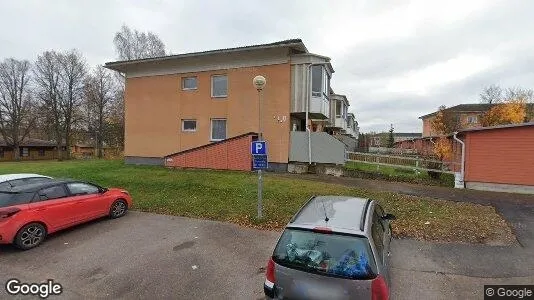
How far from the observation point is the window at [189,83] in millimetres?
17922

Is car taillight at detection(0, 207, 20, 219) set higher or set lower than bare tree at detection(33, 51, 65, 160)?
lower

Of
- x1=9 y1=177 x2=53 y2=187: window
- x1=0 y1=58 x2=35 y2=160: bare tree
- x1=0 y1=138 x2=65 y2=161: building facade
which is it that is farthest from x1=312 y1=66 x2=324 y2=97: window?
x1=0 y1=138 x2=65 y2=161: building facade

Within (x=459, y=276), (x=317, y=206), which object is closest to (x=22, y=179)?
(x=317, y=206)

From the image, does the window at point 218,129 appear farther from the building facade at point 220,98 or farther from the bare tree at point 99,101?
the bare tree at point 99,101

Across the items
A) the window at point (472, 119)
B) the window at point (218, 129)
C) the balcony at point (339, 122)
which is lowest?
the window at point (218, 129)

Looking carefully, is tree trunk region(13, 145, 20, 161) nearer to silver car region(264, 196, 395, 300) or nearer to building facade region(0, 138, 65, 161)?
building facade region(0, 138, 65, 161)

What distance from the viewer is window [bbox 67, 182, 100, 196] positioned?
7742 mm

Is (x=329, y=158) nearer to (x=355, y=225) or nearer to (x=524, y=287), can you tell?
(x=524, y=287)

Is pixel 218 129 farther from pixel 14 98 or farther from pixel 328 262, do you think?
pixel 14 98

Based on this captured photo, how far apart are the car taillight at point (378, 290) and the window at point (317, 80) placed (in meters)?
13.1

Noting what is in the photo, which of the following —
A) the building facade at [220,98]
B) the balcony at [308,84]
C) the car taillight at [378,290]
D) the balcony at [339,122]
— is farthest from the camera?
the balcony at [339,122]

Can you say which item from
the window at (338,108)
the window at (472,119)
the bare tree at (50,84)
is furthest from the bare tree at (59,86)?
the window at (472,119)

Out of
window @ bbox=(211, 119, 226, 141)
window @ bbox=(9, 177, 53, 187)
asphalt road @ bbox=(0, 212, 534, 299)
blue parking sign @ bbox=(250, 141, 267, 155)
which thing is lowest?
asphalt road @ bbox=(0, 212, 534, 299)

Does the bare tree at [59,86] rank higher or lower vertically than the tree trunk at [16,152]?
higher
